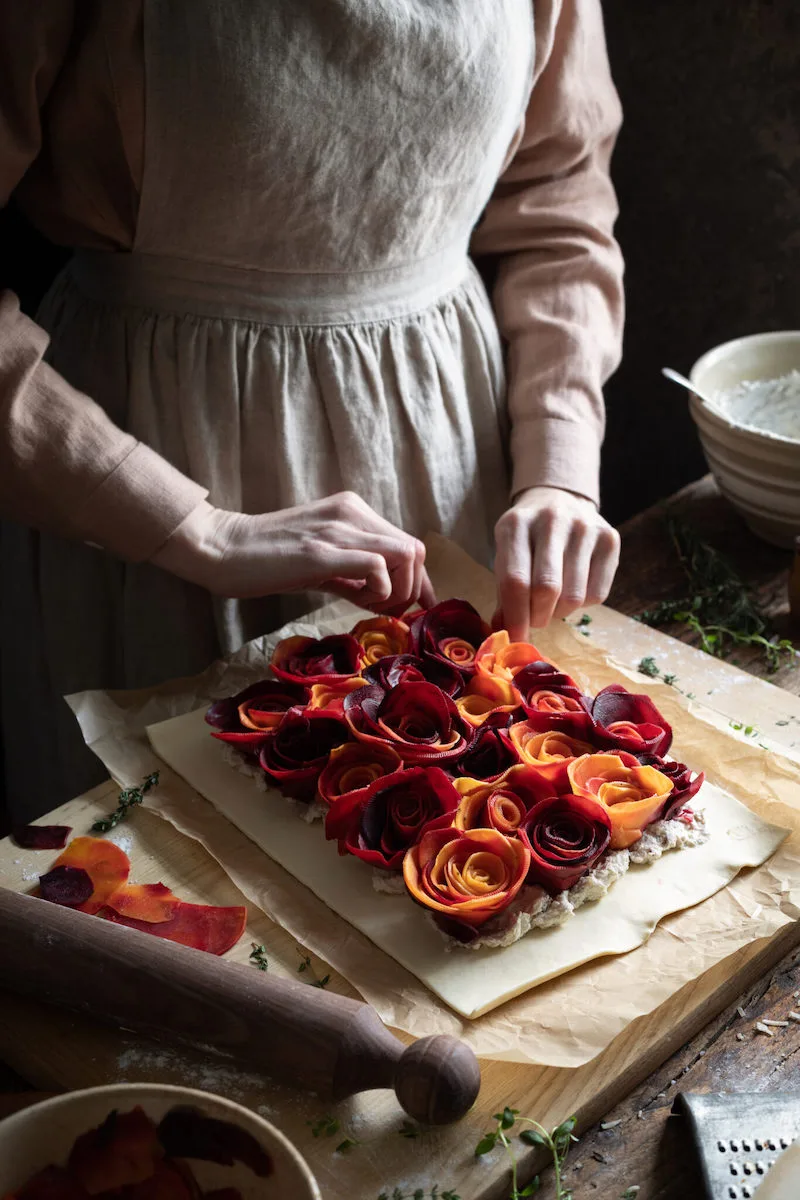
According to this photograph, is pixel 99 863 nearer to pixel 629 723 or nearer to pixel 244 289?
pixel 629 723

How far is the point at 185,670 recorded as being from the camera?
142cm

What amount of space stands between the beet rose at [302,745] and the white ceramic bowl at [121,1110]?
16.5 inches

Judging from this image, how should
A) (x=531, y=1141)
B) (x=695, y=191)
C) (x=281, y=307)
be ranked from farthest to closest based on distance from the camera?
(x=695, y=191) → (x=281, y=307) → (x=531, y=1141)

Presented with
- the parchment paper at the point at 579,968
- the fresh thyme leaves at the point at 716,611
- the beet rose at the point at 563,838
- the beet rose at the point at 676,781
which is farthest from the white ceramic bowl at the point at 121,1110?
the fresh thyme leaves at the point at 716,611

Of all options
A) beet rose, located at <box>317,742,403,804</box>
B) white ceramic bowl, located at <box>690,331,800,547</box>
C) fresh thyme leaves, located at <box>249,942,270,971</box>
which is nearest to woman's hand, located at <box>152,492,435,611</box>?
beet rose, located at <box>317,742,403,804</box>

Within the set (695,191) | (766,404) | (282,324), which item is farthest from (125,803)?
(695,191)

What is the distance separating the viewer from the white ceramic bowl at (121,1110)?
67cm

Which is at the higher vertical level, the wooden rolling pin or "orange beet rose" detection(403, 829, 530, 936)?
the wooden rolling pin

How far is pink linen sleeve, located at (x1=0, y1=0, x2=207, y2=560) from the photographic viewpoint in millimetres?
1116

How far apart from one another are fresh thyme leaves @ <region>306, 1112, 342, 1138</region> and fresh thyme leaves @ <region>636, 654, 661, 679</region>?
65cm

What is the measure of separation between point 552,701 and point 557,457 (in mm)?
378

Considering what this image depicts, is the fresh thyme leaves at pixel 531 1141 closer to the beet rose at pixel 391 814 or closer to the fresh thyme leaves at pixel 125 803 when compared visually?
the beet rose at pixel 391 814

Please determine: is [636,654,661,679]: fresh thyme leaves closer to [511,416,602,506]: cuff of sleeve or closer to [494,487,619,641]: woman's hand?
[494,487,619,641]: woman's hand

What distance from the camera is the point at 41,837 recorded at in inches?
41.0
